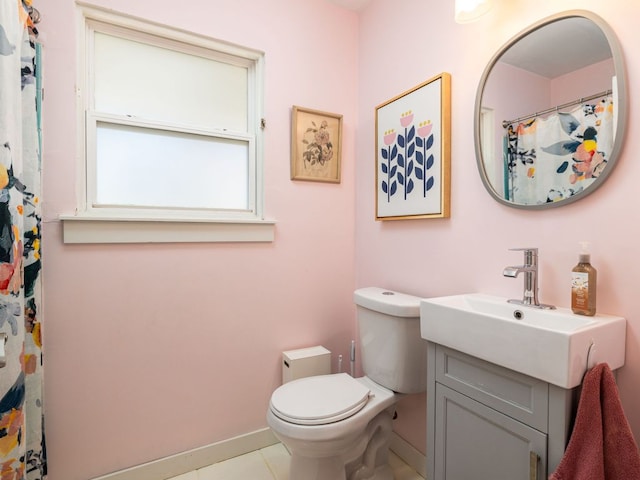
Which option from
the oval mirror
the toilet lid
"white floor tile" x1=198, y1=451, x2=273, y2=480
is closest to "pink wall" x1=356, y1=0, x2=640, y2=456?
the oval mirror

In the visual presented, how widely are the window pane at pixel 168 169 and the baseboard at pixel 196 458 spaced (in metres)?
1.21

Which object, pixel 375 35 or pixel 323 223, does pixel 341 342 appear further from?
pixel 375 35

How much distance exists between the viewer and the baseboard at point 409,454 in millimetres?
1584

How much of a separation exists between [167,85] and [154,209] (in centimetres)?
62

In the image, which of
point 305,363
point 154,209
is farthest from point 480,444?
point 154,209

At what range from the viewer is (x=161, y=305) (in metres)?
1.57

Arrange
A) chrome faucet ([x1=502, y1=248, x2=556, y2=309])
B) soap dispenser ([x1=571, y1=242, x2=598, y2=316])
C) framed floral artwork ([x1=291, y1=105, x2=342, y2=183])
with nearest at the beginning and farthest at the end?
soap dispenser ([x1=571, y1=242, x2=598, y2=316])
chrome faucet ([x1=502, y1=248, x2=556, y2=309])
framed floral artwork ([x1=291, y1=105, x2=342, y2=183])

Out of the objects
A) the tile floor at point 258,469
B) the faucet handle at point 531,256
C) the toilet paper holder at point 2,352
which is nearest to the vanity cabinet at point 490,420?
the faucet handle at point 531,256

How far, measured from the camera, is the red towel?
2.55 ft

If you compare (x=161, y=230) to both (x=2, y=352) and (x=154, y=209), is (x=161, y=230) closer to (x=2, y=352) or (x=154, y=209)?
(x=154, y=209)

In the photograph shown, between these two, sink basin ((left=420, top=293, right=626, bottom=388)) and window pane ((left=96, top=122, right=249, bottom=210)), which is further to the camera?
window pane ((left=96, top=122, right=249, bottom=210))

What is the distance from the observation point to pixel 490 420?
1.00 meters

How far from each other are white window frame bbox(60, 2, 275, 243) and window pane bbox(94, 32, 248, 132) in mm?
49

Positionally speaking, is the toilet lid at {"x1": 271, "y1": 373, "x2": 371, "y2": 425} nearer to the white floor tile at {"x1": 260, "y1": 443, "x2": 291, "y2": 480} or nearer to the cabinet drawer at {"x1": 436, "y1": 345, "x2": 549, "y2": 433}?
the cabinet drawer at {"x1": 436, "y1": 345, "x2": 549, "y2": 433}
